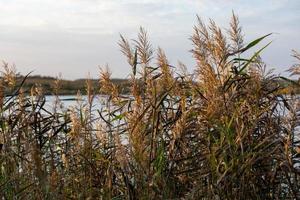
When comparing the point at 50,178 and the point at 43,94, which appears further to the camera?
A: the point at 43,94

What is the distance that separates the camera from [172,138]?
4352mm

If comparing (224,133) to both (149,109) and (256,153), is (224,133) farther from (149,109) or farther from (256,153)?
(149,109)

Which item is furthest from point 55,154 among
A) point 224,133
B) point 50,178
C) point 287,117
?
point 287,117

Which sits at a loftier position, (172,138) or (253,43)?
(253,43)

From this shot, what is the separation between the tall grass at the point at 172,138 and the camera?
13.3ft

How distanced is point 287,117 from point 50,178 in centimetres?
170

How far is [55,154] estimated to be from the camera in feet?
17.2

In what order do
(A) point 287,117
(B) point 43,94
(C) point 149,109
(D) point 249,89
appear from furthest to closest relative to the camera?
(B) point 43,94
(D) point 249,89
(C) point 149,109
(A) point 287,117

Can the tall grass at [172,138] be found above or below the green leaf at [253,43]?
below

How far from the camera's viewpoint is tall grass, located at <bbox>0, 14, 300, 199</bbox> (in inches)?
159

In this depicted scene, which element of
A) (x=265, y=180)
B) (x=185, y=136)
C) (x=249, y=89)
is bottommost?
(x=265, y=180)

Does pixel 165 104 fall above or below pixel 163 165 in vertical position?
above

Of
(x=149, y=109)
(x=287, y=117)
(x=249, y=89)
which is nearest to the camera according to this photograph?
(x=287, y=117)

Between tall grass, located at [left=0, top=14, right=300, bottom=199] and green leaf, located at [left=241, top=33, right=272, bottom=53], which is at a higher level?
green leaf, located at [left=241, top=33, right=272, bottom=53]
